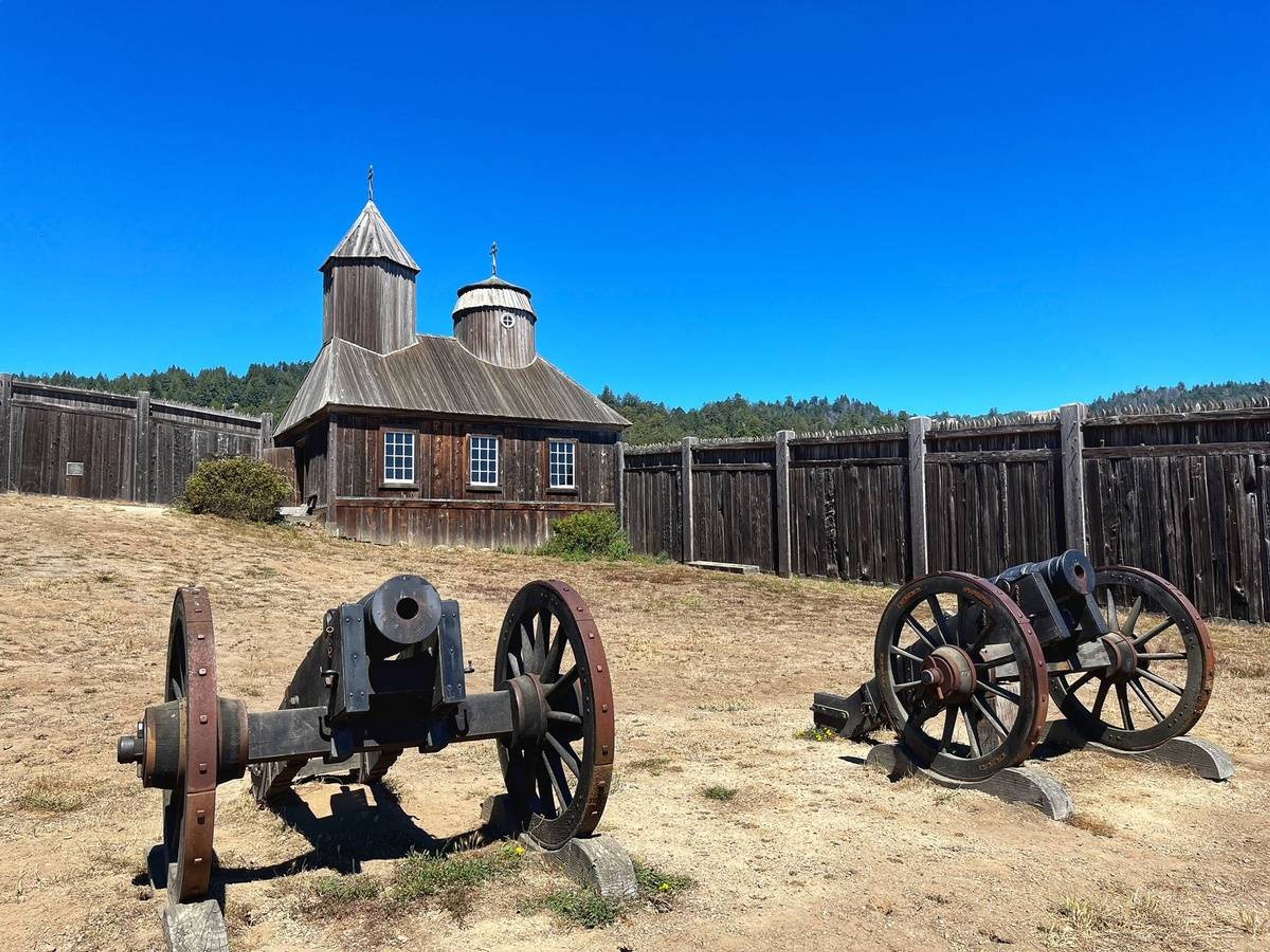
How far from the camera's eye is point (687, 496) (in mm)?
17922

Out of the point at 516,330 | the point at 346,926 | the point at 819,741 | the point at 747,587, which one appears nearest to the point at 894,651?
the point at 819,741

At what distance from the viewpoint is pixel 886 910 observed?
344cm

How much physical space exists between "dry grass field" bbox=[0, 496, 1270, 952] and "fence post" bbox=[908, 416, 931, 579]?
4.89 metres

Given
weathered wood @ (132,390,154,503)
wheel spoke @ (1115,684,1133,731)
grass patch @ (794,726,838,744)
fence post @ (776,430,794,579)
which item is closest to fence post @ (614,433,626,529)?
fence post @ (776,430,794,579)

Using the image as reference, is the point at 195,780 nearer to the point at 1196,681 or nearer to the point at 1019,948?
the point at 1019,948

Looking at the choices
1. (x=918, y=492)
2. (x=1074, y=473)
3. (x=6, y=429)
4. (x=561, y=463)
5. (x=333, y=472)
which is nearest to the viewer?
(x=1074, y=473)

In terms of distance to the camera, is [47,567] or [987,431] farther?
[987,431]

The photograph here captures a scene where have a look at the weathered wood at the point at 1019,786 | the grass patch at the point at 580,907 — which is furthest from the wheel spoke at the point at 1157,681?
the grass patch at the point at 580,907

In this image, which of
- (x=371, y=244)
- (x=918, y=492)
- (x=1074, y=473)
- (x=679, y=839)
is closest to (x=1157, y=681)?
(x=679, y=839)

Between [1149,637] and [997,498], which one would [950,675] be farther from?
[997,498]

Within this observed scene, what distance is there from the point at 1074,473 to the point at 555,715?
9.82 metres

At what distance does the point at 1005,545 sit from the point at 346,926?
1122 cm

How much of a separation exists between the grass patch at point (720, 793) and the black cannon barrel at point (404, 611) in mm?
2275

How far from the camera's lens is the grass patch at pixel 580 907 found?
10.9ft
